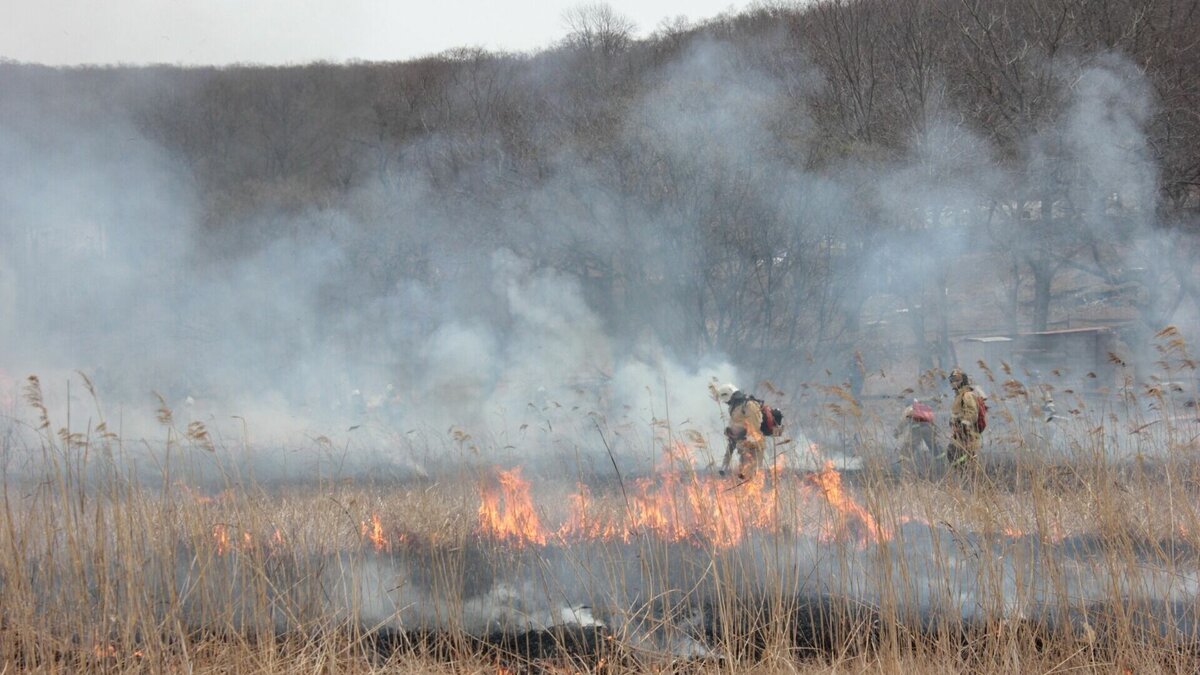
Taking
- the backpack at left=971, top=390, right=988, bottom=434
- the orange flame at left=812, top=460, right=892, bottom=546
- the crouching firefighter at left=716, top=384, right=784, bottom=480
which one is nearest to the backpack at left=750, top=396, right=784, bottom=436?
the crouching firefighter at left=716, top=384, right=784, bottom=480

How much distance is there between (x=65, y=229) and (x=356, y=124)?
8.98 m

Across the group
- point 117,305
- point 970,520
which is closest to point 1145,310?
point 970,520

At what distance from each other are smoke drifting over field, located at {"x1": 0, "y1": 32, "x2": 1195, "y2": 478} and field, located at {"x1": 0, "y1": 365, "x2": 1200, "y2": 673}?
30.7 feet

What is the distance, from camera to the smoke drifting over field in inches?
618

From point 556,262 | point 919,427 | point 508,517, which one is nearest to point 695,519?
point 508,517

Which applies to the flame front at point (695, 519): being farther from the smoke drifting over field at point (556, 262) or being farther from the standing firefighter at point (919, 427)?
the smoke drifting over field at point (556, 262)

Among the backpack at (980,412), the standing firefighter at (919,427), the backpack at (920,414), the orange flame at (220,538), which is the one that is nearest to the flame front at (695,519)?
the orange flame at (220,538)

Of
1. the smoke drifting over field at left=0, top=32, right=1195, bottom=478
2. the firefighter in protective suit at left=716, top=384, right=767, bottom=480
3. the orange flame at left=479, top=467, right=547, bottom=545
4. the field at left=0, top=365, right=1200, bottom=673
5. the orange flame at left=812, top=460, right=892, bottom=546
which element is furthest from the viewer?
the smoke drifting over field at left=0, top=32, right=1195, bottom=478

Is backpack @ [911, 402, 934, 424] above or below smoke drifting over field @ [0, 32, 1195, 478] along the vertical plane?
below

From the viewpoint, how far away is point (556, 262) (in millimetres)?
18922

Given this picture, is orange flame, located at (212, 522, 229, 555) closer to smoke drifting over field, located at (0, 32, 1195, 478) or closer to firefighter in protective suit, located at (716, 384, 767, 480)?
firefighter in protective suit, located at (716, 384, 767, 480)

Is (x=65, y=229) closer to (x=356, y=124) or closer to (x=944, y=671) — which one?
(x=356, y=124)

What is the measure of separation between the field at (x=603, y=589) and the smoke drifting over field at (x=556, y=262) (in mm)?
9369

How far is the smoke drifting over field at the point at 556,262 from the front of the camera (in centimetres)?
1569
